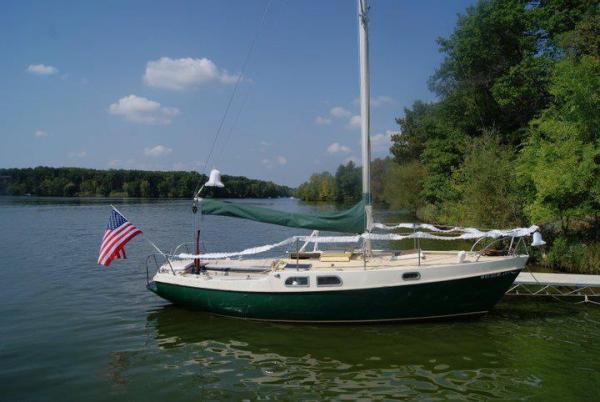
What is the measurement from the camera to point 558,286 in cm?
1841

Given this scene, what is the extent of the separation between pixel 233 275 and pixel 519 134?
98.2 ft

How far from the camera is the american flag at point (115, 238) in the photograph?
14.7 meters

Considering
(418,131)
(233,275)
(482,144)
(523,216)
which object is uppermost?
(418,131)

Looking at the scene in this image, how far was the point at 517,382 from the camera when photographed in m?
10.5

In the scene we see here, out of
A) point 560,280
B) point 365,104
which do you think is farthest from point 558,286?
point 365,104

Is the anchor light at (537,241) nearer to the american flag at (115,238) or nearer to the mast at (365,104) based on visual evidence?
the mast at (365,104)

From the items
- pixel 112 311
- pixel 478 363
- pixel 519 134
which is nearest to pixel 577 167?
pixel 478 363

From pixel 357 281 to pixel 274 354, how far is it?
3.23 m

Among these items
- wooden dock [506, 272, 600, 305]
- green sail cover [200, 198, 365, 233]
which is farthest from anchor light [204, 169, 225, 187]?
wooden dock [506, 272, 600, 305]

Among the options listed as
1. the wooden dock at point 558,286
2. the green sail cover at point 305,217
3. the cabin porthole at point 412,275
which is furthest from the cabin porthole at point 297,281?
the wooden dock at point 558,286

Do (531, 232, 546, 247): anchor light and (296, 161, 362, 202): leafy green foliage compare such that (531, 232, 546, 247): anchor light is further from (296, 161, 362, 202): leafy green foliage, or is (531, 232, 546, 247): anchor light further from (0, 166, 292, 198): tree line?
(0, 166, 292, 198): tree line

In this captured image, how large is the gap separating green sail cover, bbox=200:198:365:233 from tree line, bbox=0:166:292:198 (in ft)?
432

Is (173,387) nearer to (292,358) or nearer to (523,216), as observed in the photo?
(292,358)

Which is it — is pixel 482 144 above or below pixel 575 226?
above
